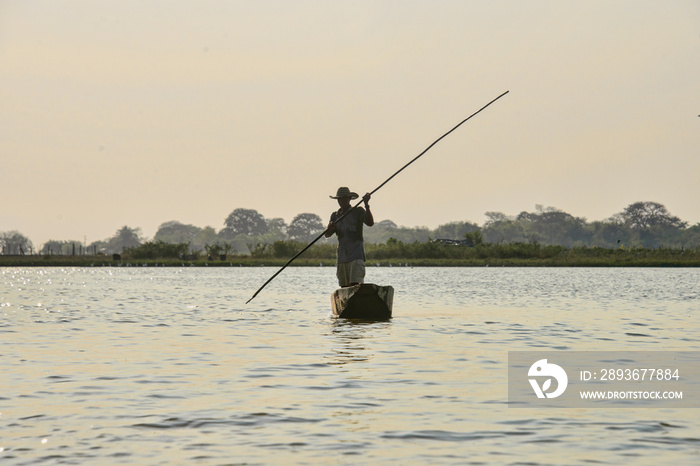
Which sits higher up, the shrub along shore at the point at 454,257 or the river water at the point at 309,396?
the shrub along shore at the point at 454,257

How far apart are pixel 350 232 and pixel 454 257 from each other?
7298cm

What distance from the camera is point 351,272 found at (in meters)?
19.0

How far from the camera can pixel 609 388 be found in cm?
1020

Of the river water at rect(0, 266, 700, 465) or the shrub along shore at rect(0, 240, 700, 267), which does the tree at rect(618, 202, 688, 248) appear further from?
the river water at rect(0, 266, 700, 465)

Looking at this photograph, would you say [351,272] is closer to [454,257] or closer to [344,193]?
[344,193]

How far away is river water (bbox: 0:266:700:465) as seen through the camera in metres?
7.21

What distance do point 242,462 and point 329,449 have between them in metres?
0.74

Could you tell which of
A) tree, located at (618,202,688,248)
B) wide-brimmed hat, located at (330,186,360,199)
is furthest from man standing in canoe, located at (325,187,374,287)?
tree, located at (618,202,688,248)

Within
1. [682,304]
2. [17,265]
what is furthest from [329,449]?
[17,265]

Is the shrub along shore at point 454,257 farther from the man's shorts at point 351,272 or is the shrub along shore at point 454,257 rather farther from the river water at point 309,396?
the river water at point 309,396

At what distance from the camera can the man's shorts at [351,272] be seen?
62.0ft

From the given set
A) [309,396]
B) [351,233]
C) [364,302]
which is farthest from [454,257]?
[309,396]

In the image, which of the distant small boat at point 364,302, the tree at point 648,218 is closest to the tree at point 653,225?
the tree at point 648,218

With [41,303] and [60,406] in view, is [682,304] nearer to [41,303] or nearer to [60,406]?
[41,303]
